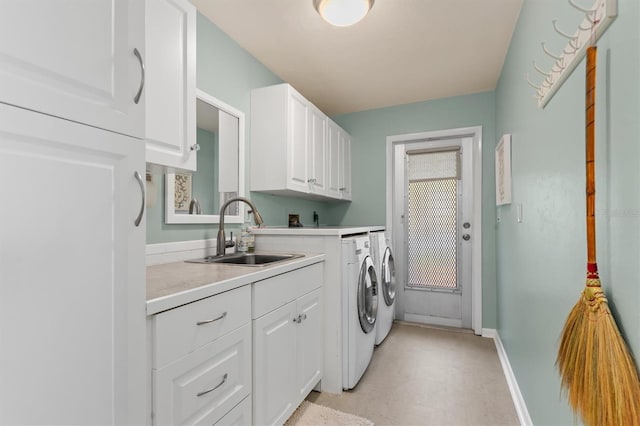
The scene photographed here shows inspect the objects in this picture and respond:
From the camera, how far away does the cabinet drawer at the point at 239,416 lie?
121 centimetres

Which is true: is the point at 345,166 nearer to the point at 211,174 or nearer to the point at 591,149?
the point at 211,174

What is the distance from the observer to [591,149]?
2.66 ft

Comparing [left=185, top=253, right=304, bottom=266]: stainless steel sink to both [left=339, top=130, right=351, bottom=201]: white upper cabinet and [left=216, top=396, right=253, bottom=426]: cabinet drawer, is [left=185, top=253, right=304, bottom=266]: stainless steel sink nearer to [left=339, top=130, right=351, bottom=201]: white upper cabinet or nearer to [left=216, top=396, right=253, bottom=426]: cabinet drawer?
[left=216, top=396, right=253, bottom=426]: cabinet drawer

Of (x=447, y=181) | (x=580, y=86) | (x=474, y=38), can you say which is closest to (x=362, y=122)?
(x=447, y=181)

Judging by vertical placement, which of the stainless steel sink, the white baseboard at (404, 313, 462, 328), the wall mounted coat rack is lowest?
the white baseboard at (404, 313, 462, 328)

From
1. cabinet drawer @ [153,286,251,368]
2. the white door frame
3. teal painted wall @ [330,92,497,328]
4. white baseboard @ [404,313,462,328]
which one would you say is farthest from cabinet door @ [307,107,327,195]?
white baseboard @ [404,313,462,328]

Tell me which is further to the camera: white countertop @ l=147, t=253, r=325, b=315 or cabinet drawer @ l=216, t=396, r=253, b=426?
cabinet drawer @ l=216, t=396, r=253, b=426

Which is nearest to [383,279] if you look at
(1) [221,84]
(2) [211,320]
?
(2) [211,320]

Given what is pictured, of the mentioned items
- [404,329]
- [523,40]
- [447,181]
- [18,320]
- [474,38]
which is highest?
[474,38]

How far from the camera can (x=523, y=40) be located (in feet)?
5.99

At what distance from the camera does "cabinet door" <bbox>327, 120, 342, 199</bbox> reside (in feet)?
10.4

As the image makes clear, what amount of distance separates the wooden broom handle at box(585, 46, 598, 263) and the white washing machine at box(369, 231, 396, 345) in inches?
74.5

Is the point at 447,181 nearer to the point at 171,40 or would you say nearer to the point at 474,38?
the point at 474,38

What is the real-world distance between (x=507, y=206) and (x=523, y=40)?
111 centimetres
